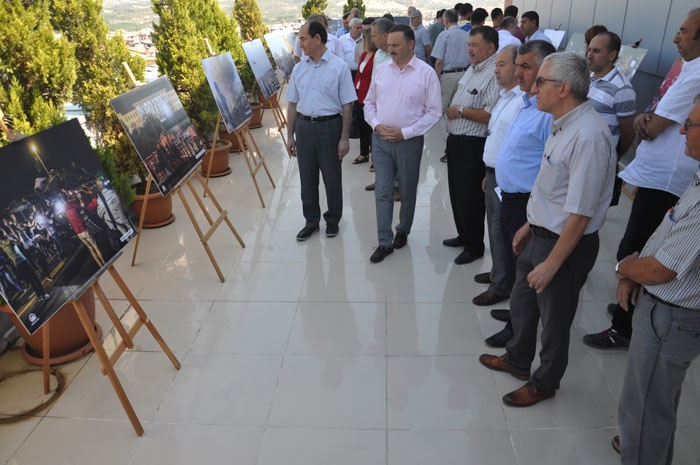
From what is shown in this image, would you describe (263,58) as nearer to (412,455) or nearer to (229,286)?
(229,286)

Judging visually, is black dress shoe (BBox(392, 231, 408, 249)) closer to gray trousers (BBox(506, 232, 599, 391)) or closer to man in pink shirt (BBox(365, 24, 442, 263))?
man in pink shirt (BBox(365, 24, 442, 263))

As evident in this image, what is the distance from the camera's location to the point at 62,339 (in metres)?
2.81

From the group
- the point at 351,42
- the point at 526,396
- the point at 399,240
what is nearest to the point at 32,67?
the point at 399,240

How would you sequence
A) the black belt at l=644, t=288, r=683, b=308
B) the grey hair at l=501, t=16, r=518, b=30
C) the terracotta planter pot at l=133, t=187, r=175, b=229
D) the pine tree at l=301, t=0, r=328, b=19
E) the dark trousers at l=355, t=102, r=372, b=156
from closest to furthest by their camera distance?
1. the black belt at l=644, t=288, r=683, b=308
2. the terracotta planter pot at l=133, t=187, r=175, b=229
3. the dark trousers at l=355, t=102, r=372, b=156
4. the grey hair at l=501, t=16, r=518, b=30
5. the pine tree at l=301, t=0, r=328, b=19

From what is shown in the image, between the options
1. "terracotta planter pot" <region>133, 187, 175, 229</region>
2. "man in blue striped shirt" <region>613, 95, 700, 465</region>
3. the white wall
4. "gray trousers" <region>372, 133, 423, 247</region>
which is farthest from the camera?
the white wall

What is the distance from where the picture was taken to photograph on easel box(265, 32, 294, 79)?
753cm

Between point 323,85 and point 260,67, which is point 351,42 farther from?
point 323,85

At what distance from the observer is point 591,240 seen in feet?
6.77

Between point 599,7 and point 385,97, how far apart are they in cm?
491

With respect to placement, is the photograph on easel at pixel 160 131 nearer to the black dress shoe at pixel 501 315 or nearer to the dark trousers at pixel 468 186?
the dark trousers at pixel 468 186

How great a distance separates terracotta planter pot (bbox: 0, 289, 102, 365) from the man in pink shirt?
2031 millimetres

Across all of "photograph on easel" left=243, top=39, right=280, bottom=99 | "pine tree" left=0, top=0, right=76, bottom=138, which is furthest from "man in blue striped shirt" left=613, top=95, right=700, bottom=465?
"photograph on easel" left=243, top=39, right=280, bottom=99

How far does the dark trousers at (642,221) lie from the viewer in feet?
8.50

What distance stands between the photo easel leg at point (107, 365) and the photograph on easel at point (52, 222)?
0.30 feet
